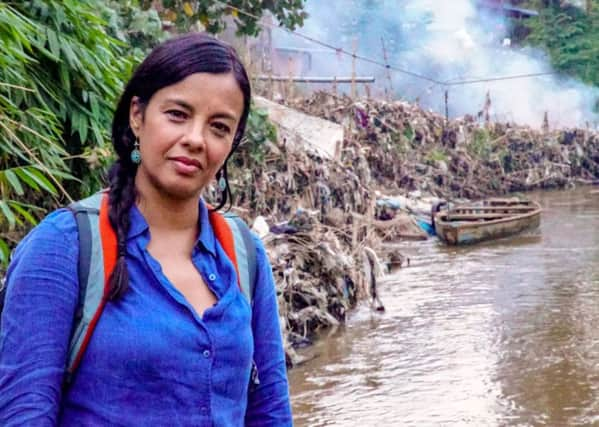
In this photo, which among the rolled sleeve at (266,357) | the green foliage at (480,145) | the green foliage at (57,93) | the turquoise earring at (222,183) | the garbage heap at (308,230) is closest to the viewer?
the rolled sleeve at (266,357)

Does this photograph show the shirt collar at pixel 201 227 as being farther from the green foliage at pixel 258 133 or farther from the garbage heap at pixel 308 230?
the green foliage at pixel 258 133

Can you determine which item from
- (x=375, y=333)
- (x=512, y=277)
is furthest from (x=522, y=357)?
(x=512, y=277)

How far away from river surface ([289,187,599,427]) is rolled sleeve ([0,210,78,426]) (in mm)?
5498

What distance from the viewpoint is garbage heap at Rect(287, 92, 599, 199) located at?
19047 mm

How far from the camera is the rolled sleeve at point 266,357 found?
63.7 inches

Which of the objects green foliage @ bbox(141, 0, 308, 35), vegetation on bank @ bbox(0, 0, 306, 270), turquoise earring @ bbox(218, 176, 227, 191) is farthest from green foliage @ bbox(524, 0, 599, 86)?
turquoise earring @ bbox(218, 176, 227, 191)

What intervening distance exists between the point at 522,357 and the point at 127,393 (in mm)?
7523

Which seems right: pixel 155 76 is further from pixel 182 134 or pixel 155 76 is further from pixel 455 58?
pixel 455 58

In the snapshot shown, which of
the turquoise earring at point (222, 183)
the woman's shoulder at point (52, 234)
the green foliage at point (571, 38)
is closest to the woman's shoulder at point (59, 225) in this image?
the woman's shoulder at point (52, 234)

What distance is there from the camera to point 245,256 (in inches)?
63.1

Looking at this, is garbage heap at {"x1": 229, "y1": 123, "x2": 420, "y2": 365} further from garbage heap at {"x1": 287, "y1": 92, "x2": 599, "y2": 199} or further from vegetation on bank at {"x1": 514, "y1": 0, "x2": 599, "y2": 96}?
vegetation on bank at {"x1": 514, "y1": 0, "x2": 599, "y2": 96}

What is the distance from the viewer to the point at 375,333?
9.30 meters

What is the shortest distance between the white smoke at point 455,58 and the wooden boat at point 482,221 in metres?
10.9

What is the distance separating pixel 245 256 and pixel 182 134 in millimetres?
251
